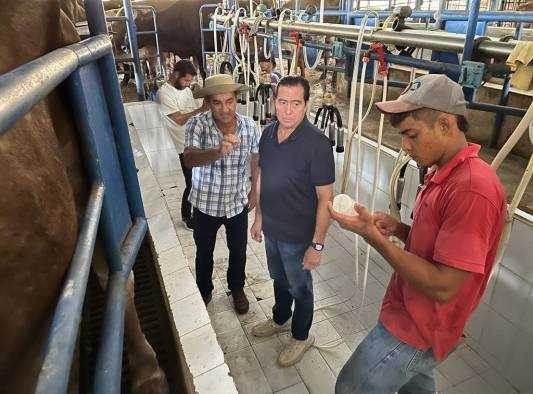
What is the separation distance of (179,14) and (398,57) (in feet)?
19.9

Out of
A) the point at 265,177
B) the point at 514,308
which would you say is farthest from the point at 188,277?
the point at 514,308

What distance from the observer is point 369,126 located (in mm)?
3188

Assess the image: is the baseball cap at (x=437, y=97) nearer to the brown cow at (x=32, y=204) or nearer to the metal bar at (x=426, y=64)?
the metal bar at (x=426, y=64)

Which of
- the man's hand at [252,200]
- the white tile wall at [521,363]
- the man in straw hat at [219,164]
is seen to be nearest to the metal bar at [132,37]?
the man in straw hat at [219,164]

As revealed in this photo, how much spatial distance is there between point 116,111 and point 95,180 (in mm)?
328

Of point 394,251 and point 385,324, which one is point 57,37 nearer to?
point 394,251

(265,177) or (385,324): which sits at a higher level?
(265,177)

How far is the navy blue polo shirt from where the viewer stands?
170cm

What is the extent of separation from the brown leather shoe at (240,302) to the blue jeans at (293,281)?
0.29 meters

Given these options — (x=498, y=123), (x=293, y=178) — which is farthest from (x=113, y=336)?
(x=498, y=123)

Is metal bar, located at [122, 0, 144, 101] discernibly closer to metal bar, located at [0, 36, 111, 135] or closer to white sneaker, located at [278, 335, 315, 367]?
white sneaker, located at [278, 335, 315, 367]

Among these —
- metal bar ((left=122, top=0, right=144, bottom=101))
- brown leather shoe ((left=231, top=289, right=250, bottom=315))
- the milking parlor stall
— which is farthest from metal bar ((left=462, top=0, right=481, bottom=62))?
metal bar ((left=122, top=0, right=144, bottom=101))

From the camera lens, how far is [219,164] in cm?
205

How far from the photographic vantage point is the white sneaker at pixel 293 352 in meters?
2.10
